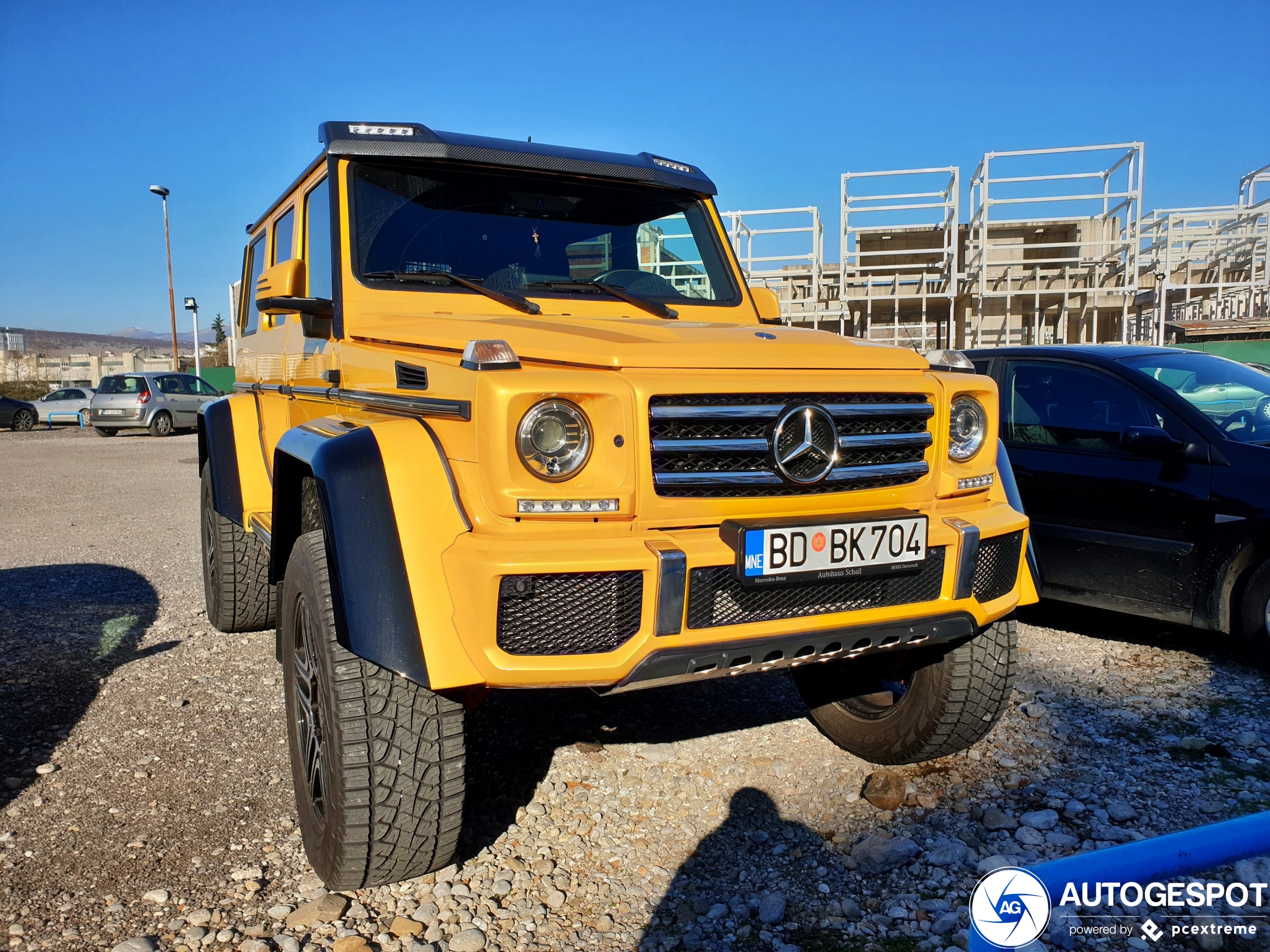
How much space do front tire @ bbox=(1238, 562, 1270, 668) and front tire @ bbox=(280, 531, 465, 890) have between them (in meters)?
3.63

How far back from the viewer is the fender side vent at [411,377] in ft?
8.11

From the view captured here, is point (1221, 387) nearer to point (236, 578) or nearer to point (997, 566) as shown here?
point (997, 566)

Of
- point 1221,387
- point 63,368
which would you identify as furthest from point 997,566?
point 63,368

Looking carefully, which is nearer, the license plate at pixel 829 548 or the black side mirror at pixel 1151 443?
the license plate at pixel 829 548

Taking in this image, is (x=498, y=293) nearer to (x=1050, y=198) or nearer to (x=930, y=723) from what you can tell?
(x=930, y=723)

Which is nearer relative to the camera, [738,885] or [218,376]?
[738,885]

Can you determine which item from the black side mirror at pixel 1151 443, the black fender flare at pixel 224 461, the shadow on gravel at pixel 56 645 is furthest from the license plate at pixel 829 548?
the black fender flare at pixel 224 461

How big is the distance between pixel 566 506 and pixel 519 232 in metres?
1.59

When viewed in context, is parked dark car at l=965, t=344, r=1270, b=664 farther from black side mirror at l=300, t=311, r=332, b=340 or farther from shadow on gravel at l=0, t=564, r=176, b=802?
shadow on gravel at l=0, t=564, r=176, b=802

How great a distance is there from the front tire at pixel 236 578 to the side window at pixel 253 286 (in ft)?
2.68

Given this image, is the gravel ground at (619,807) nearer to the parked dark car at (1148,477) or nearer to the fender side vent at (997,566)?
the parked dark car at (1148,477)

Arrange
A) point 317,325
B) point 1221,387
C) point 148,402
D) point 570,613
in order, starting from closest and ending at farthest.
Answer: point 570,613
point 317,325
point 1221,387
point 148,402

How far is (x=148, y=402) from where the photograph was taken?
71.7 ft

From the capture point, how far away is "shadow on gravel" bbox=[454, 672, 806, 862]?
3.16 m
